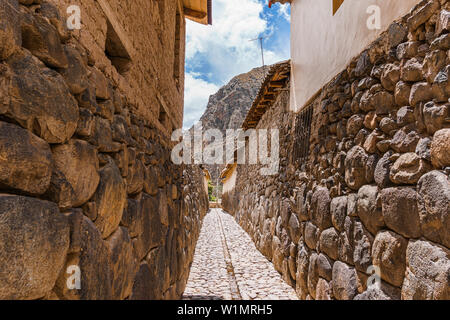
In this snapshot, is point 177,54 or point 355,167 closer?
point 355,167

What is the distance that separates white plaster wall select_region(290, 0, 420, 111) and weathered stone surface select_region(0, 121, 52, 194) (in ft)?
7.57

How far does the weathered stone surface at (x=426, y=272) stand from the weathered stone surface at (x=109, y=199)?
1814 millimetres

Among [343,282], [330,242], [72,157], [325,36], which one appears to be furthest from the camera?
[325,36]

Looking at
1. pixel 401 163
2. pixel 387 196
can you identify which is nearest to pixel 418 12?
pixel 401 163

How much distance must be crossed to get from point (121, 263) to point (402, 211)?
1.82m

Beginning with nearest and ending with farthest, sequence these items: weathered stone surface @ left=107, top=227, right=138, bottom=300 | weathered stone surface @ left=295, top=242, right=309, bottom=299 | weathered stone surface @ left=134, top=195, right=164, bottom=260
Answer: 1. weathered stone surface @ left=107, top=227, right=138, bottom=300
2. weathered stone surface @ left=134, top=195, right=164, bottom=260
3. weathered stone surface @ left=295, top=242, right=309, bottom=299

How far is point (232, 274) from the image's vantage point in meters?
4.69

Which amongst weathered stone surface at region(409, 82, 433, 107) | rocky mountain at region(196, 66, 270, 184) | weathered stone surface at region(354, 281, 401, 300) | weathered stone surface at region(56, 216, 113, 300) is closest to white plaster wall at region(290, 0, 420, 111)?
weathered stone surface at region(409, 82, 433, 107)

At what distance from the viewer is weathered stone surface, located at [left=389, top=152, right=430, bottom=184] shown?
165 cm

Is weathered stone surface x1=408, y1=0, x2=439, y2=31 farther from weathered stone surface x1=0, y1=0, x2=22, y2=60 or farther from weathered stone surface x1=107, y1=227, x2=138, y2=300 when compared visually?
weathered stone surface x1=107, y1=227, x2=138, y2=300

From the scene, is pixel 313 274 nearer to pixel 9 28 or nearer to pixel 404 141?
pixel 404 141

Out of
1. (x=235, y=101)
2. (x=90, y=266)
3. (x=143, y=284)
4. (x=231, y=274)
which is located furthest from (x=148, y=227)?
(x=235, y=101)

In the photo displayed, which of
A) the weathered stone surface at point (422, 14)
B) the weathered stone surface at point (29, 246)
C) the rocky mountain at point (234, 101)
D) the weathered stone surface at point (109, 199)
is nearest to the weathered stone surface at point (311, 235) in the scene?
the weathered stone surface at point (422, 14)

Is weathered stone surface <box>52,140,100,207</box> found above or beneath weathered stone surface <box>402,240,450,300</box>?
above
